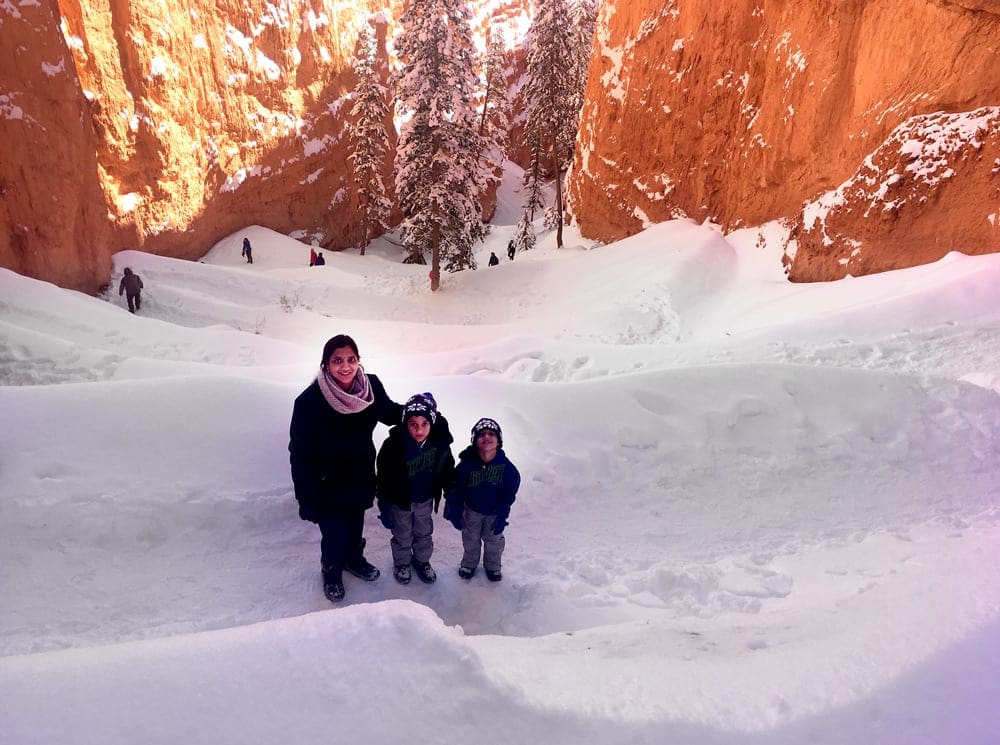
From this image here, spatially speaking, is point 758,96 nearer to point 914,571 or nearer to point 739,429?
point 739,429

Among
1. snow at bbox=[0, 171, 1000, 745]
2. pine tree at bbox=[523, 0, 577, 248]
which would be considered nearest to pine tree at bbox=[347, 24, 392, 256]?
pine tree at bbox=[523, 0, 577, 248]

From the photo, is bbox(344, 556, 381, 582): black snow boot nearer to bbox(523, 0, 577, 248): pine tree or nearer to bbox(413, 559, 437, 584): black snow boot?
bbox(413, 559, 437, 584): black snow boot

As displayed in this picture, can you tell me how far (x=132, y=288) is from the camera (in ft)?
52.7

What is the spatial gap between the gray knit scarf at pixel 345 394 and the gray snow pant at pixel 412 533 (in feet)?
2.92

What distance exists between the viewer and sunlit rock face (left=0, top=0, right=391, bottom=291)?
15.2m

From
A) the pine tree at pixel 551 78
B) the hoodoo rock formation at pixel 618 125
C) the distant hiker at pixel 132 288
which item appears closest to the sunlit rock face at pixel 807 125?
the hoodoo rock formation at pixel 618 125

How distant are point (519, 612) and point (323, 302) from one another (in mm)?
16715

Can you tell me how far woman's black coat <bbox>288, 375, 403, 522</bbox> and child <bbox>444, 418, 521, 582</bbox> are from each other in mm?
613

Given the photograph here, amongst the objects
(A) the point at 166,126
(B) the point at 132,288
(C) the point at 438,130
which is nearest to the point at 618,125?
(C) the point at 438,130

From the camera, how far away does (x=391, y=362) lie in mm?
9203

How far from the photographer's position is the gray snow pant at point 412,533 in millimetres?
4266

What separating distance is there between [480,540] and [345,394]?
5.18 feet

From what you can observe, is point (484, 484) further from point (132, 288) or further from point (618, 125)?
point (618, 125)

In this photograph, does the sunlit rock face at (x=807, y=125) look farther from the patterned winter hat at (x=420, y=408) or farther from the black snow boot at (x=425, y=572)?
the black snow boot at (x=425, y=572)
